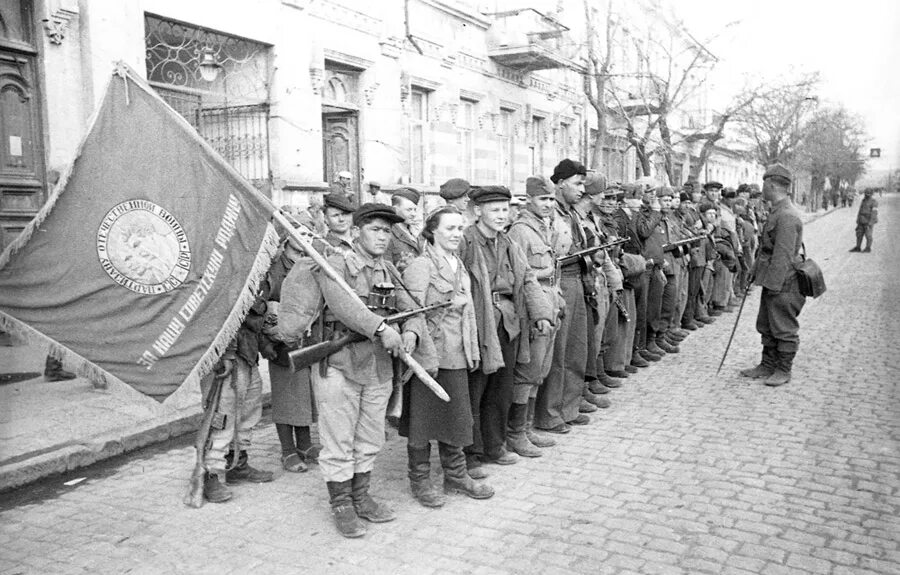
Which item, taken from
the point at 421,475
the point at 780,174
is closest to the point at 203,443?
the point at 421,475

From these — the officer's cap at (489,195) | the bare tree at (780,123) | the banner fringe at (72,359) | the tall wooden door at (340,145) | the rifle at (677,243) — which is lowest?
the banner fringe at (72,359)

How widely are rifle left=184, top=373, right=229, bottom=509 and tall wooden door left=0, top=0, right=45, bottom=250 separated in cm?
450

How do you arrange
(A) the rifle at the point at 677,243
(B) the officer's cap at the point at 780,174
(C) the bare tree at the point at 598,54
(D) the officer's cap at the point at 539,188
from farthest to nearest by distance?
(C) the bare tree at the point at 598,54 → (A) the rifle at the point at 677,243 → (B) the officer's cap at the point at 780,174 → (D) the officer's cap at the point at 539,188

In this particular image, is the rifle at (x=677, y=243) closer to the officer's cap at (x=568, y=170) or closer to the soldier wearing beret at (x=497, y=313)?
the officer's cap at (x=568, y=170)

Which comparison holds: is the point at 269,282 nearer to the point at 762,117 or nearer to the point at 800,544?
the point at 800,544

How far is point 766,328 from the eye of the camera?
25.8 ft

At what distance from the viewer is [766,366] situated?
7.90 meters

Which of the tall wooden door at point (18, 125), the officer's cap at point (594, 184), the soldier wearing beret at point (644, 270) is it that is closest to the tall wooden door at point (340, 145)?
the tall wooden door at point (18, 125)

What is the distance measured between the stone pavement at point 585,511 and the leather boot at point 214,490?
61mm

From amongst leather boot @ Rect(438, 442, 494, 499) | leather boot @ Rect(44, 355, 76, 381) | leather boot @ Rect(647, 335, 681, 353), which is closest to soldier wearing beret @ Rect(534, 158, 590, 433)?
leather boot @ Rect(438, 442, 494, 499)

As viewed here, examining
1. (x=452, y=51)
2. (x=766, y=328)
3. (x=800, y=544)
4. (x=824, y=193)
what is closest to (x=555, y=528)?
(x=800, y=544)

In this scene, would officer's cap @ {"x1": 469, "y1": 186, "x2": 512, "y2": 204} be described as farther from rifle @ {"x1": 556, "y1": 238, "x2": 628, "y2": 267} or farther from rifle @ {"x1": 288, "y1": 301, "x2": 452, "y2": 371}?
rifle @ {"x1": 288, "y1": 301, "x2": 452, "y2": 371}

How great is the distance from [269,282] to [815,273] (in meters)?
5.43

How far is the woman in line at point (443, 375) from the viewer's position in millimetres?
4711
